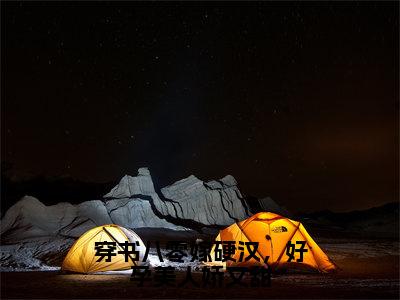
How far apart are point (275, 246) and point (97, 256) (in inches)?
246

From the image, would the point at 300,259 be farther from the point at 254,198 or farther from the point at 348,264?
the point at 254,198

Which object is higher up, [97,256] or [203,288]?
[97,256]

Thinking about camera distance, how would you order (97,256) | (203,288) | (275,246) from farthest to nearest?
(275,246) → (97,256) → (203,288)

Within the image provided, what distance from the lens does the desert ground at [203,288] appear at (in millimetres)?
12484

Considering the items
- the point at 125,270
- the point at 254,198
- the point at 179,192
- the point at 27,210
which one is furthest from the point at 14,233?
the point at 254,198

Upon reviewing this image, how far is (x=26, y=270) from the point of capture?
18.6m

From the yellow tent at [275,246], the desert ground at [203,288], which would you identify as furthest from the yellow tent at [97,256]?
the yellow tent at [275,246]

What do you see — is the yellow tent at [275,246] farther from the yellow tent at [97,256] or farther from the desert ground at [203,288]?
the yellow tent at [97,256]

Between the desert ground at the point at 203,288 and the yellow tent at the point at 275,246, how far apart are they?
0.71 m

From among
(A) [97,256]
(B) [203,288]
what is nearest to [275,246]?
(B) [203,288]

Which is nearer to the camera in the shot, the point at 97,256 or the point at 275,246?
the point at 97,256

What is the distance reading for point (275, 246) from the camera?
18.5 metres

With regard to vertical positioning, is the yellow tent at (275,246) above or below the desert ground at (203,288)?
above

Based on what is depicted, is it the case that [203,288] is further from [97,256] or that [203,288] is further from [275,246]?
[97,256]
